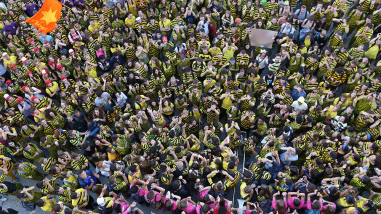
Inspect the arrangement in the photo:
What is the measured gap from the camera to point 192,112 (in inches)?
392

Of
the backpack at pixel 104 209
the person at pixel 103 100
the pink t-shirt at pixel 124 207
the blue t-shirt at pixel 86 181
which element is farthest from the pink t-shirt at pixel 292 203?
the person at pixel 103 100

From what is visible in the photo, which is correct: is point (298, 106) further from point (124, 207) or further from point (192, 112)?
point (124, 207)

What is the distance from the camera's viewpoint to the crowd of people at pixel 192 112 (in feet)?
26.9

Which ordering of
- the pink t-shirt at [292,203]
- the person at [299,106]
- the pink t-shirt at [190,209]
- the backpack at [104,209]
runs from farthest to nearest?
the person at [299,106] → the backpack at [104,209] → the pink t-shirt at [190,209] → the pink t-shirt at [292,203]

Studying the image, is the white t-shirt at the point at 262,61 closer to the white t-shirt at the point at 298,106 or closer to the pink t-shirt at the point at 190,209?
the white t-shirt at the point at 298,106

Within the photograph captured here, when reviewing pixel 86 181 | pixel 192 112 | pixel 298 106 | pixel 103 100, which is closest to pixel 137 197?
pixel 86 181

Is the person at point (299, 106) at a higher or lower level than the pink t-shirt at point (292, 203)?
higher

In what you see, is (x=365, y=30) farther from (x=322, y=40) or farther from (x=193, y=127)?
(x=193, y=127)

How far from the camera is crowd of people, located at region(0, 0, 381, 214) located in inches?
323

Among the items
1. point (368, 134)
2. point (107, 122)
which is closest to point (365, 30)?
point (368, 134)

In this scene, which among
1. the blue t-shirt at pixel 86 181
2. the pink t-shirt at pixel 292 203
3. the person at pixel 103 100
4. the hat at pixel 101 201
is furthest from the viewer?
the person at pixel 103 100

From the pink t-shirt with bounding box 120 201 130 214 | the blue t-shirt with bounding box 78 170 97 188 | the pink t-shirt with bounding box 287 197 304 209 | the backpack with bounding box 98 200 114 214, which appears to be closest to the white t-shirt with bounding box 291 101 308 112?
the pink t-shirt with bounding box 287 197 304 209

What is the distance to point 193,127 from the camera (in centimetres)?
971

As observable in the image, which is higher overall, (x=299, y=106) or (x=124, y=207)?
(x=299, y=106)
